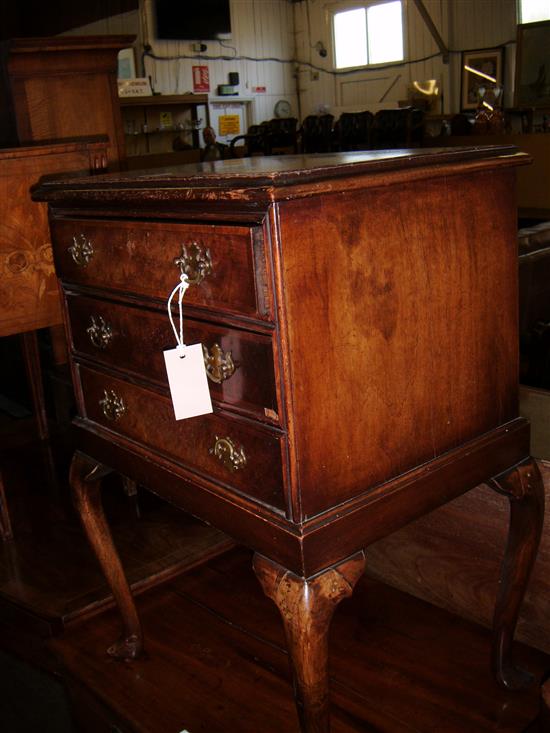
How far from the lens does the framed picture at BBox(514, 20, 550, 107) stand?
30.1 ft

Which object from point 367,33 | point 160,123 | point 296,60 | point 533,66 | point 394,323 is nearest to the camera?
point 394,323

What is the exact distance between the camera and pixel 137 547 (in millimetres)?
1927

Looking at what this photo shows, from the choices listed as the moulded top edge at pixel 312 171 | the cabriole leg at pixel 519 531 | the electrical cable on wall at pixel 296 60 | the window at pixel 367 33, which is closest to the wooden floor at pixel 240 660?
the cabriole leg at pixel 519 531

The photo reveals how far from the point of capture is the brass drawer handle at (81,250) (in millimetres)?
1238

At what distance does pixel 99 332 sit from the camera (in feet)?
4.19

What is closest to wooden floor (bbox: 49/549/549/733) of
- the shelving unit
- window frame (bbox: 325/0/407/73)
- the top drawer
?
the top drawer

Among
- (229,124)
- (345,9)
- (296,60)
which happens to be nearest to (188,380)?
(229,124)

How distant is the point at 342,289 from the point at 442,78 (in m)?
11.1

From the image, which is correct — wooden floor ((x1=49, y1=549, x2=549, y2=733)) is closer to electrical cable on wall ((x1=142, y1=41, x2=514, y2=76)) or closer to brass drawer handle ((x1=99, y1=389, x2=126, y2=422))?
brass drawer handle ((x1=99, y1=389, x2=126, y2=422))

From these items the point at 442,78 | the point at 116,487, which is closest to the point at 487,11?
the point at 442,78

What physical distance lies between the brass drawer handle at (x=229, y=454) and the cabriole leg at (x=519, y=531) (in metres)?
0.41

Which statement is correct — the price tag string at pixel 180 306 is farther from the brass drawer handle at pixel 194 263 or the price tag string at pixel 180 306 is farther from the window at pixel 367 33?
the window at pixel 367 33

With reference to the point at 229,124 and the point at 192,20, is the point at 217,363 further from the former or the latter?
the point at 229,124

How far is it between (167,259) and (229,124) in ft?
37.7
